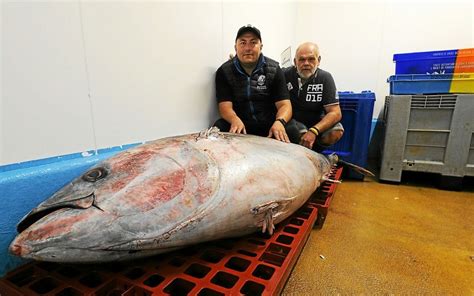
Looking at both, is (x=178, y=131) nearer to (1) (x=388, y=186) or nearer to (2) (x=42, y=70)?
(2) (x=42, y=70)

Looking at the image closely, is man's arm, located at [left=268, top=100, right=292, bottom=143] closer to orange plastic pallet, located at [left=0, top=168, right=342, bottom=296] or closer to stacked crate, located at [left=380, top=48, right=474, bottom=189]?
orange plastic pallet, located at [left=0, top=168, right=342, bottom=296]

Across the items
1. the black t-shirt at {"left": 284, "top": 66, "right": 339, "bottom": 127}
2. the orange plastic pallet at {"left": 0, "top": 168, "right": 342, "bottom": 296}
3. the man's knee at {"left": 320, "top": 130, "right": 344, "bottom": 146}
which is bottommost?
the orange plastic pallet at {"left": 0, "top": 168, "right": 342, "bottom": 296}

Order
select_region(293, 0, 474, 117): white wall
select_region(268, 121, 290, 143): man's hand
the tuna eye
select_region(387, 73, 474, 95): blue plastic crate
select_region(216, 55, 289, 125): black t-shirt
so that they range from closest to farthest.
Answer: the tuna eye < select_region(268, 121, 290, 143): man's hand < select_region(216, 55, 289, 125): black t-shirt < select_region(387, 73, 474, 95): blue plastic crate < select_region(293, 0, 474, 117): white wall

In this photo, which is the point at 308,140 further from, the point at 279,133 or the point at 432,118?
the point at 432,118

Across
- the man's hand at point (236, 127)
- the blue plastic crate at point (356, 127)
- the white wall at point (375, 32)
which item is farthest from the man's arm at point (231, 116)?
the white wall at point (375, 32)

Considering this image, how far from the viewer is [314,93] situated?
7.18 ft

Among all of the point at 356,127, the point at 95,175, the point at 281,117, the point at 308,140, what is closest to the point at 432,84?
the point at 356,127

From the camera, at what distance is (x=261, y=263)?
84 centimetres

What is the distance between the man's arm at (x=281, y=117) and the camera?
1546 millimetres

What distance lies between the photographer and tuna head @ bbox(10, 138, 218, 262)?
579mm

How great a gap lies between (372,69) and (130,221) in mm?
3312

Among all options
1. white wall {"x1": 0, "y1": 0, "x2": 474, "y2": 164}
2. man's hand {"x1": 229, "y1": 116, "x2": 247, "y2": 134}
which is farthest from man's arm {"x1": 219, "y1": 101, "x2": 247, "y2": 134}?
white wall {"x1": 0, "y1": 0, "x2": 474, "y2": 164}

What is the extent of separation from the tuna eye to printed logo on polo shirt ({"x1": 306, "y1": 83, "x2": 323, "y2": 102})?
1.88 meters

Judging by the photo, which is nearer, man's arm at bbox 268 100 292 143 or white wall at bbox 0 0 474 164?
white wall at bbox 0 0 474 164
